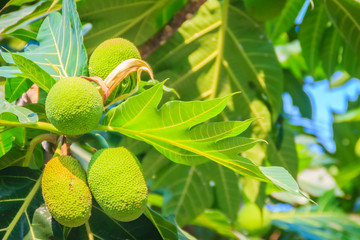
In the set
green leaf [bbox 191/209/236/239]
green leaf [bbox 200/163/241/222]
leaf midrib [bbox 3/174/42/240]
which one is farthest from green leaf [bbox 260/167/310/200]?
green leaf [bbox 191/209/236/239]

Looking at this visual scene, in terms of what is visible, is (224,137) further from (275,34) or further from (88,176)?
(275,34)

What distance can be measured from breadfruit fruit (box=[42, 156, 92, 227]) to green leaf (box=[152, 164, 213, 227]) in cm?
84

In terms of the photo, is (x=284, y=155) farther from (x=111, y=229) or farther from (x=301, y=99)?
(x=111, y=229)

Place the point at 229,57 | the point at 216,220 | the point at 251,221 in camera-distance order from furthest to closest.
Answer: the point at 251,221
the point at 216,220
the point at 229,57

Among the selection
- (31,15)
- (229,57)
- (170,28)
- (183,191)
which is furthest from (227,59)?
(31,15)

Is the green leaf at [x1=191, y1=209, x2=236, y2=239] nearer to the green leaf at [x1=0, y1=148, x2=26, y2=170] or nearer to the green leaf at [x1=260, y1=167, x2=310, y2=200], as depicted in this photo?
the green leaf at [x1=0, y1=148, x2=26, y2=170]

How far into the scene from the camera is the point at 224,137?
29.5 inches

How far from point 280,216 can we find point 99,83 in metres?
2.28

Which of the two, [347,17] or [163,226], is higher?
[347,17]

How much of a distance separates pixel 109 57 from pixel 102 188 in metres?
0.24

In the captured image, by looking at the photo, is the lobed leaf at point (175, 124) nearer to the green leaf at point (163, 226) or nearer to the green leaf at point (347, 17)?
the green leaf at point (163, 226)

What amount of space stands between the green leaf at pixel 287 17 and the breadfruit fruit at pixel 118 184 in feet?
3.19

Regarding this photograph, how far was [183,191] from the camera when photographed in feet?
5.16

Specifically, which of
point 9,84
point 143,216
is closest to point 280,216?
point 143,216
